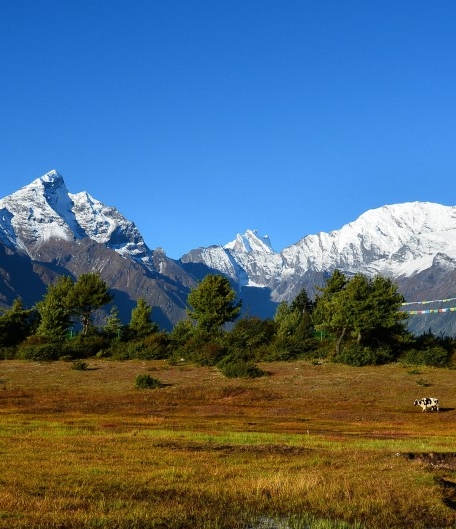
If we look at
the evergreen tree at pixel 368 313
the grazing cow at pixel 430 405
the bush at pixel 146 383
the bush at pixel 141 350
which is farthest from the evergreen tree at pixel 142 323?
the grazing cow at pixel 430 405

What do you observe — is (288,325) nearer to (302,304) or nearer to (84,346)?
(84,346)

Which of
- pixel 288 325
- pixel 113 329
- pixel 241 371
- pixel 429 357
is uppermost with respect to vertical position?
pixel 288 325

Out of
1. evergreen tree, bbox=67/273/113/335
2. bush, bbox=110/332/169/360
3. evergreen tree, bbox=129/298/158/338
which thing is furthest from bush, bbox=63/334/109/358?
evergreen tree, bbox=129/298/158/338

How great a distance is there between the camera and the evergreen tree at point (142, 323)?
12527 centimetres

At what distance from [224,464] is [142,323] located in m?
108

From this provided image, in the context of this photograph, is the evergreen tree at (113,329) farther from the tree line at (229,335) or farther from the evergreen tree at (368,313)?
the evergreen tree at (368,313)

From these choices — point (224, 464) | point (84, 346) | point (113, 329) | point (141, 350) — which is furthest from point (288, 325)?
point (224, 464)

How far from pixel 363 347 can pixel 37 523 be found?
262ft

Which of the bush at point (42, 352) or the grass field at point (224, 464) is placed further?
the bush at point (42, 352)

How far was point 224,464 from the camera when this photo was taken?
23.9m

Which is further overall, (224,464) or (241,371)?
(241,371)

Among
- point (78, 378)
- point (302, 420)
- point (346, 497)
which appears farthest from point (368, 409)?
point (346, 497)

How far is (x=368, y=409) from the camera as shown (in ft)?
193

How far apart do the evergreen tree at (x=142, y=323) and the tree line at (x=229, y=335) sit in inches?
37.5
